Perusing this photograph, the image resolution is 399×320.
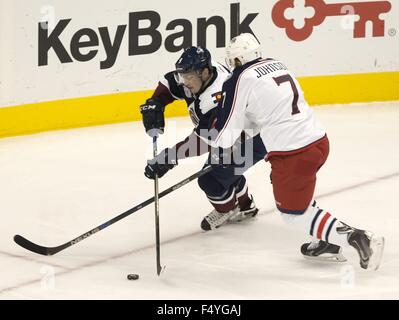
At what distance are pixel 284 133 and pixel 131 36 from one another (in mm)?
2957

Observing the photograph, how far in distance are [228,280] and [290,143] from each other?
625mm

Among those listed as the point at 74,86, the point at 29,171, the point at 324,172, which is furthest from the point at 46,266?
the point at 74,86

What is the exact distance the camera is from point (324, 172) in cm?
607

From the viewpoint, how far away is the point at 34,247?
187 inches

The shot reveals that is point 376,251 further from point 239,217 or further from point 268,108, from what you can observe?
point 239,217

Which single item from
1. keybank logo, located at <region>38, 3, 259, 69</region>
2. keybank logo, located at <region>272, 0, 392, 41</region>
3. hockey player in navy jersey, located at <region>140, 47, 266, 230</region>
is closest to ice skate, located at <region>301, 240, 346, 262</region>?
hockey player in navy jersey, located at <region>140, 47, 266, 230</region>

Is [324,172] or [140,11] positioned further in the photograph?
[140,11]

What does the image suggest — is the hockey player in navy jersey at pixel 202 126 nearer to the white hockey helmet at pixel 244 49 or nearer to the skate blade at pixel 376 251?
the white hockey helmet at pixel 244 49

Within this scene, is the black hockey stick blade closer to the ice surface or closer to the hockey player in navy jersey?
the ice surface

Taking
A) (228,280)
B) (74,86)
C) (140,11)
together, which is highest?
(140,11)

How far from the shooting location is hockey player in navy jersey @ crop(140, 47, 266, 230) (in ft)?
14.9

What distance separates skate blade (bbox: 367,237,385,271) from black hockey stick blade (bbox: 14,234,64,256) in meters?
1.34

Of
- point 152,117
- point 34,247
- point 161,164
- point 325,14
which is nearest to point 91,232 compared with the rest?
point 34,247

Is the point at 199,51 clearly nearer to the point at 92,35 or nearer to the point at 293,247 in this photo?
the point at 293,247
